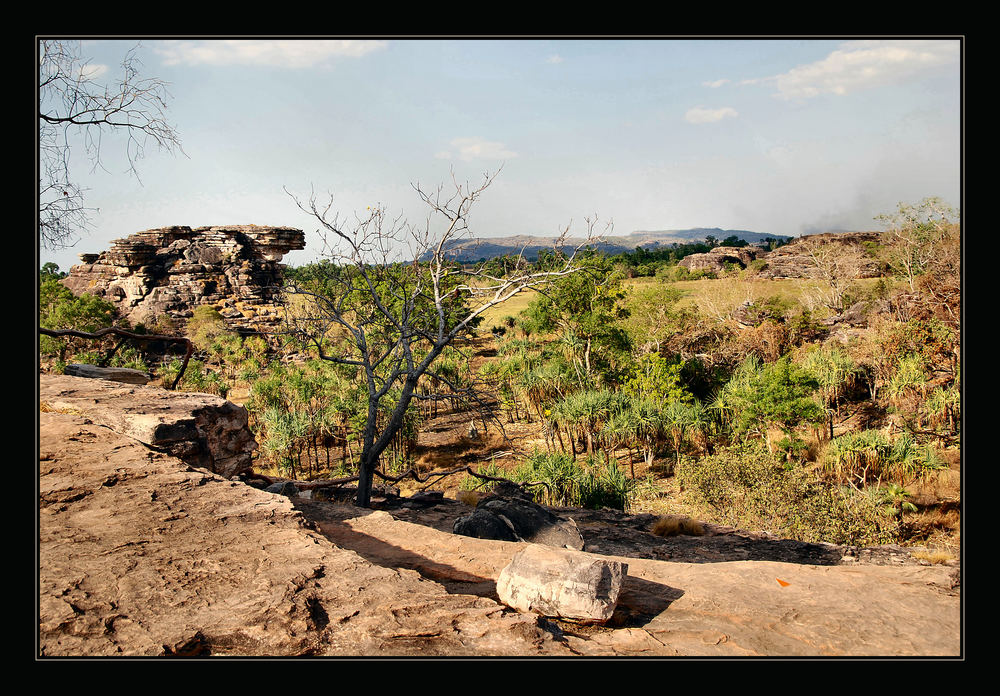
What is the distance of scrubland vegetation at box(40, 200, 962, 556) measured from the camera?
31.0ft

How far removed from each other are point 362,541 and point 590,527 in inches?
159

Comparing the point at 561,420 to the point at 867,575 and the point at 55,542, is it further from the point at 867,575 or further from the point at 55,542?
the point at 55,542

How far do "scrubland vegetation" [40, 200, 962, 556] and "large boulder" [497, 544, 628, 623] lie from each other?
13.3 feet

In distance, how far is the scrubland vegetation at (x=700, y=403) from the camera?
31.0ft

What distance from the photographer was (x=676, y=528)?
7582 millimetres

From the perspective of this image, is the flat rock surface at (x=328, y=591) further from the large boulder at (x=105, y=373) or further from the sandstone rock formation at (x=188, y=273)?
the sandstone rock formation at (x=188, y=273)

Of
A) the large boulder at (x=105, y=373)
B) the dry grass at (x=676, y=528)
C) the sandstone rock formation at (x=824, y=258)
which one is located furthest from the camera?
the sandstone rock formation at (x=824, y=258)

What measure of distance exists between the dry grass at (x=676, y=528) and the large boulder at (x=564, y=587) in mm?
4984

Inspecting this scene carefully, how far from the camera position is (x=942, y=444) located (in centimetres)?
1222

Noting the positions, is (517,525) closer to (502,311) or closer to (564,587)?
(564,587)

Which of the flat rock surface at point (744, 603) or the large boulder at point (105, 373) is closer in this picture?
the flat rock surface at point (744, 603)

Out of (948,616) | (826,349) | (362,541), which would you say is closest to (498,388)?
(826,349)

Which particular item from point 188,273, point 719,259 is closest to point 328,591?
point 188,273

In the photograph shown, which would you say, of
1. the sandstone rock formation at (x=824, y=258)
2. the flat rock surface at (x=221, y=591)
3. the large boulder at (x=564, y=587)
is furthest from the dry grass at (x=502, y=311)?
the large boulder at (x=564, y=587)
